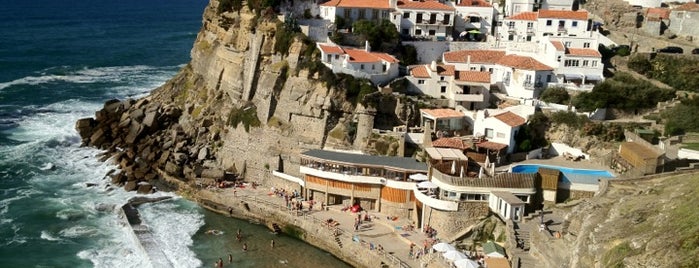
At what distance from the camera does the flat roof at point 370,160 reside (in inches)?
1759

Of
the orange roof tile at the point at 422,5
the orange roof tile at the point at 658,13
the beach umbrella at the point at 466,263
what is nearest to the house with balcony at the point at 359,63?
the orange roof tile at the point at 422,5

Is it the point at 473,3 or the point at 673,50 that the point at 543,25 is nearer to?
the point at 473,3

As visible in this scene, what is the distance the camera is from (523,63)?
173 feet

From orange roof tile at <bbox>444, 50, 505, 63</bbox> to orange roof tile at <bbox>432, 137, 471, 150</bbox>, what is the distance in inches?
436

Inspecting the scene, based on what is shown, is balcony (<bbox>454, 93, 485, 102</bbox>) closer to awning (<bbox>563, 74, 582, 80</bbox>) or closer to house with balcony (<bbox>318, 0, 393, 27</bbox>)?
awning (<bbox>563, 74, 582, 80</bbox>)

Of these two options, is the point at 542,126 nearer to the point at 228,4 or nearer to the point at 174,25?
the point at 228,4

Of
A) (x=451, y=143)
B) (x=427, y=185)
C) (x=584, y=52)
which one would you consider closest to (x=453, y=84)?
(x=451, y=143)

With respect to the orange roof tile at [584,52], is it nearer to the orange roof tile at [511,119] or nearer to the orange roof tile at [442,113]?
the orange roof tile at [511,119]

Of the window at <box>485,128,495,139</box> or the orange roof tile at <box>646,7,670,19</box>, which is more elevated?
the orange roof tile at <box>646,7,670,19</box>

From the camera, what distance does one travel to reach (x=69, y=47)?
344 ft

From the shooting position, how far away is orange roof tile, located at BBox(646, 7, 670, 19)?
5847cm

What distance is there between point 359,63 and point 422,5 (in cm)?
1105

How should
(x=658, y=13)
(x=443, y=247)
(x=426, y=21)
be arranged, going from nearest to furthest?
(x=443, y=247), (x=658, y=13), (x=426, y=21)

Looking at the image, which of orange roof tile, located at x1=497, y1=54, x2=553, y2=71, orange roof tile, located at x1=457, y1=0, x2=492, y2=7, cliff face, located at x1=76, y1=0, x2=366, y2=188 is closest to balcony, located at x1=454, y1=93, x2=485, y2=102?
orange roof tile, located at x1=497, y1=54, x2=553, y2=71
